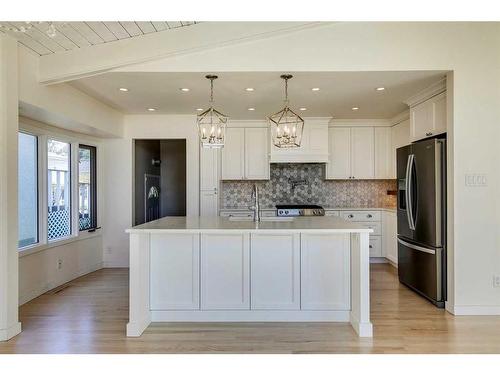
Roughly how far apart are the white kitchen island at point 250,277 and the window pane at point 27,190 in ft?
6.01

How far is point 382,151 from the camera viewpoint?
5840mm

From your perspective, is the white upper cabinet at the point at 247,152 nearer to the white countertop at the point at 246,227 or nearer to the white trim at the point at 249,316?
the white countertop at the point at 246,227

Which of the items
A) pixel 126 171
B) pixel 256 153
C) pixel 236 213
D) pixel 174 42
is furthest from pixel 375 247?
pixel 174 42

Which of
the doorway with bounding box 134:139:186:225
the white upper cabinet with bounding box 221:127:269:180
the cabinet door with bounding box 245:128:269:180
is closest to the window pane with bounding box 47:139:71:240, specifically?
the doorway with bounding box 134:139:186:225

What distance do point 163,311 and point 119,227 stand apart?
271 cm

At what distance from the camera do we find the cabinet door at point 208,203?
550 cm

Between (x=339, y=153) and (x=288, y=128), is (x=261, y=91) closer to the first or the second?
(x=288, y=128)

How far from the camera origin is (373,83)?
12.3ft

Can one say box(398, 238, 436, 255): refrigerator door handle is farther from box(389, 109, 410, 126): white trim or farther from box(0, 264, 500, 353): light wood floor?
box(389, 109, 410, 126): white trim

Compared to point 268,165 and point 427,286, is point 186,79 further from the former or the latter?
point 427,286

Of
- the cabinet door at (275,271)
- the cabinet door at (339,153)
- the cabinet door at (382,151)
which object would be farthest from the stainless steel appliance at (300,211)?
the cabinet door at (275,271)

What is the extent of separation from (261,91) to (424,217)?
2.22 metres

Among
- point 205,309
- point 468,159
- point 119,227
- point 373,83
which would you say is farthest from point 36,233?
point 468,159

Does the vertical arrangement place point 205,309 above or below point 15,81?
below
